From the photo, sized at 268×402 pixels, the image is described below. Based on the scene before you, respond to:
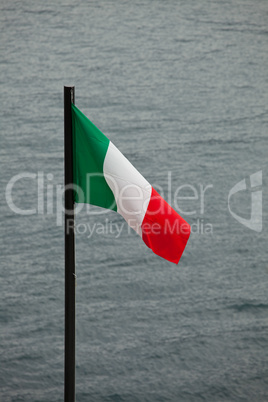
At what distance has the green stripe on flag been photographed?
15.2 ft

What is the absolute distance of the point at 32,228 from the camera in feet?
31.5

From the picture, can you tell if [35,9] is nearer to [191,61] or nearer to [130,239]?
[191,61]

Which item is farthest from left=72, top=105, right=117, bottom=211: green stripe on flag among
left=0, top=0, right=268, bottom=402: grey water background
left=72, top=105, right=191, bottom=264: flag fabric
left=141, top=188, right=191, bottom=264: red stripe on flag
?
left=0, top=0, right=268, bottom=402: grey water background

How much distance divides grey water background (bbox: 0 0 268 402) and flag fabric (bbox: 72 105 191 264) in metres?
2.50

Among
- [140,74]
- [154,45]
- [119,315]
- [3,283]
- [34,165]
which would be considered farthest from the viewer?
[154,45]

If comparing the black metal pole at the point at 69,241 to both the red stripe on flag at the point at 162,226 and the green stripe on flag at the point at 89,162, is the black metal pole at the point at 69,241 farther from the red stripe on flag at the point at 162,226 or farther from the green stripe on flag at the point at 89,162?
the red stripe on flag at the point at 162,226

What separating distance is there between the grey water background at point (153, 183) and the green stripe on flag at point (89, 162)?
8.86 ft

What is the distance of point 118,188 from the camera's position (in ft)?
15.6

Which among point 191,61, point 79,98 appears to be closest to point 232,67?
point 191,61

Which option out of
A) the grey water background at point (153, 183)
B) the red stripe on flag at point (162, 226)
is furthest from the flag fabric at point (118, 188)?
the grey water background at point (153, 183)

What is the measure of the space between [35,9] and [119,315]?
11.4 m

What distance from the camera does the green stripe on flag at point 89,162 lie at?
4.64 meters

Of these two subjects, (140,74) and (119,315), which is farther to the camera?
(140,74)

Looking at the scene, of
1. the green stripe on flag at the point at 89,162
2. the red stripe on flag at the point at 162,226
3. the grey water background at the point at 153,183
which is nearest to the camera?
the green stripe on flag at the point at 89,162
